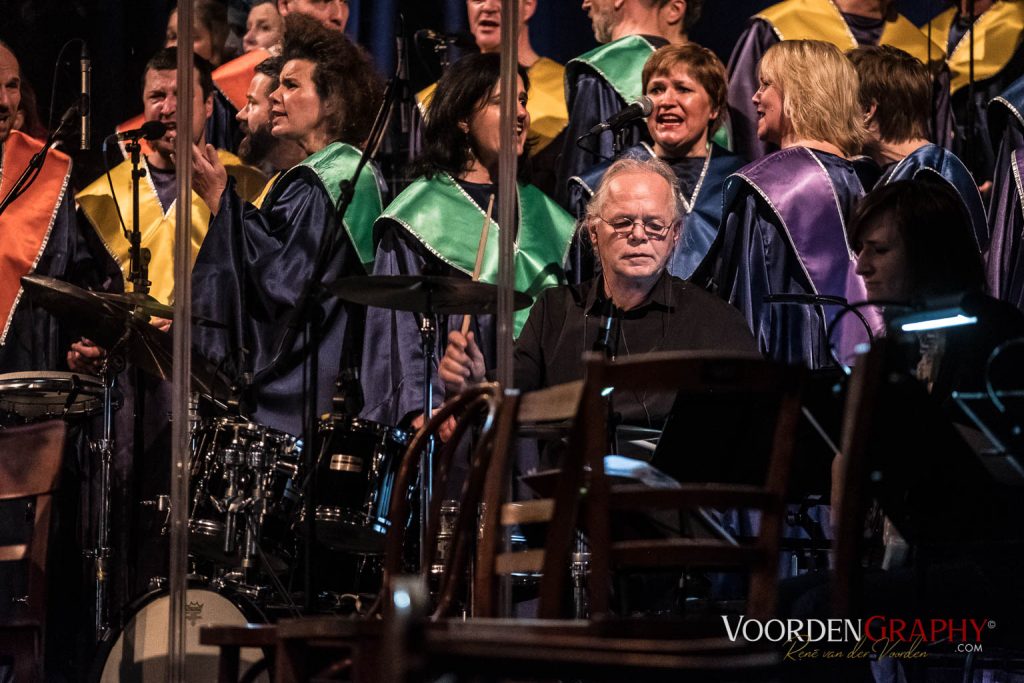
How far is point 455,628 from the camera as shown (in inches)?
81.7

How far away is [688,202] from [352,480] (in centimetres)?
149

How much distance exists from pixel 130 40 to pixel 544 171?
65.9 inches

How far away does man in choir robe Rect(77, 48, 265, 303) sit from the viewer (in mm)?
5090

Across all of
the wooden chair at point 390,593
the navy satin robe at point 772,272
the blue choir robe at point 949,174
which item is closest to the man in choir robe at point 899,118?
the blue choir robe at point 949,174

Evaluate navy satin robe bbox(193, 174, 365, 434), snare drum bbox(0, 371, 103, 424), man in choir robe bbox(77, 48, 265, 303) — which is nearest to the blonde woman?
navy satin robe bbox(193, 174, 365, 434)

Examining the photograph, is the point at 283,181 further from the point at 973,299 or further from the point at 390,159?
the point at 973,299

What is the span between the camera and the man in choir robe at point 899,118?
4.39 meters

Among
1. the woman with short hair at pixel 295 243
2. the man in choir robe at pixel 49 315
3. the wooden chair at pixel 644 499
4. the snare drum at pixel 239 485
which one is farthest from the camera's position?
the man in choir robe at pixel 49 315

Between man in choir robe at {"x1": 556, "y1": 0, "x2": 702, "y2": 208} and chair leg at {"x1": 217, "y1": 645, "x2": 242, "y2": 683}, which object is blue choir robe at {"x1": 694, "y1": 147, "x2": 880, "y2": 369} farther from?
chair leg at {"x1": 217, "y1": 645, "x2": 242, "y2": 683}

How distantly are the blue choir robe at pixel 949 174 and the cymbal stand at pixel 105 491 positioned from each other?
2.54 m

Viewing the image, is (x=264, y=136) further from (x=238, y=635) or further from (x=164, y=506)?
(x=238, y=635)

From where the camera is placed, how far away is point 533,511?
2.47 m

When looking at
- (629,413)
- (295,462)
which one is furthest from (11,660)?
(629,413)

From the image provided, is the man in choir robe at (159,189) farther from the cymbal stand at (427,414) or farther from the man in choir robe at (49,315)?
the cymbal stand at (427,414)
